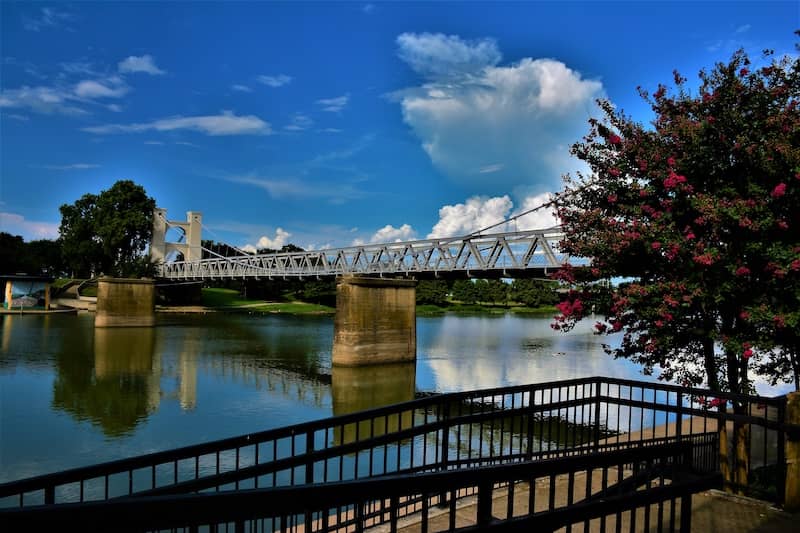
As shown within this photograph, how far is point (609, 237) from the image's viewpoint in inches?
385

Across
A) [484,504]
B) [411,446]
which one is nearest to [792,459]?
[411,446]

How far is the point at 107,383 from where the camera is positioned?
2772cm

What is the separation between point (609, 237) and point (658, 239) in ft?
2.55

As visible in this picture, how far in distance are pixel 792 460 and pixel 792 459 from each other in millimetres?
16

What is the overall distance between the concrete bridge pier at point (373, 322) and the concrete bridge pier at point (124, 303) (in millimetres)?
31210

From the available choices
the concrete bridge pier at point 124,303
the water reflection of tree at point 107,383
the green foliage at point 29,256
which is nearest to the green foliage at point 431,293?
the concrete bridge pier at point 124,303

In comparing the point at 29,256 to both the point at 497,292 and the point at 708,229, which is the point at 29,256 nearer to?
the point at 497,292

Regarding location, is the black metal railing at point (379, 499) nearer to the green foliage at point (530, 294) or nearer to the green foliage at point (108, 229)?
the green foliage at point (108, 229)

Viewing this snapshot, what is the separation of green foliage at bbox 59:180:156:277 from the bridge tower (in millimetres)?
1239

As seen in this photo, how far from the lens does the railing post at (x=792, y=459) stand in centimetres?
668

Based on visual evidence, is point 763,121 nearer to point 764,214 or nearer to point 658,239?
point 764,214

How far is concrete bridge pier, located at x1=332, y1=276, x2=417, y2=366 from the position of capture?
35.9 metres

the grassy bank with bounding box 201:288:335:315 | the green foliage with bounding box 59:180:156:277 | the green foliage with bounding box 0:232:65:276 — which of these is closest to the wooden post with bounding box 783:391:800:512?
the grassy bank with bounding box 201:288:335:315

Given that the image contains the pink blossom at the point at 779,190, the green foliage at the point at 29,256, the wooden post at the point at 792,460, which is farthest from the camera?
the green foliage at the point at 29,256
